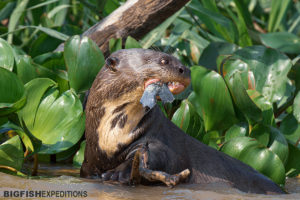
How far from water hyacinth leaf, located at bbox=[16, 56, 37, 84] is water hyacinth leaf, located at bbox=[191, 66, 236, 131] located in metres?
1.01

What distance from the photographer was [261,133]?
11.5 feet

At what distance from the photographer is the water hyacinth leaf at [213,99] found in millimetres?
3494

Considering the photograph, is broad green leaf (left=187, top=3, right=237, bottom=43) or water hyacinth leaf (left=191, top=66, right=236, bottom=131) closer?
water hyacinth leaf (left=191, top=66, right=236, bottom=131)

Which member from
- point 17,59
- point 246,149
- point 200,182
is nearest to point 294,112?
point 246,149

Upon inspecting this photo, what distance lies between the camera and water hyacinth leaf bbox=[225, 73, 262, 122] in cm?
339

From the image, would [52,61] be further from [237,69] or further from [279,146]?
[279,146]

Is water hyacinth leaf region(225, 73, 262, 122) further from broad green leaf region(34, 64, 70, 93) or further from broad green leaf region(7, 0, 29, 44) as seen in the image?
broad green leaf region(7, 0, 29, 44)

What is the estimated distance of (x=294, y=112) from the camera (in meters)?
3.89

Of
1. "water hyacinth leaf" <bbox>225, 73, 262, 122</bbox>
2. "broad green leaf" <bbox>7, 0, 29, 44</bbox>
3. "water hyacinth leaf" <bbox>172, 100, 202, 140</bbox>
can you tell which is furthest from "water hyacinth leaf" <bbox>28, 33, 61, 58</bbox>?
"water hyacinth leaf" <bbox>225, 73, 262, 122</bbox>

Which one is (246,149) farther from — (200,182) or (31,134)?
(31,134)

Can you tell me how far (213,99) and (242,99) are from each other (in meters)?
0.19

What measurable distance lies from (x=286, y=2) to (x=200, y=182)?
3366 mm

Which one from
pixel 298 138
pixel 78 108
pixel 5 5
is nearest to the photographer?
pixel 78 108

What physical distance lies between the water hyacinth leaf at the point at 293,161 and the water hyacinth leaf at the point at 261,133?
209mm
